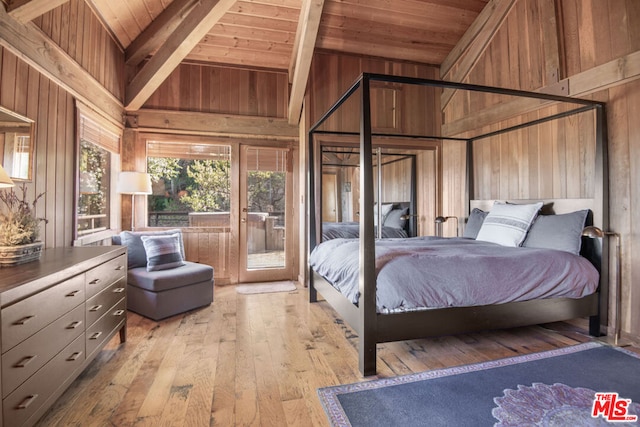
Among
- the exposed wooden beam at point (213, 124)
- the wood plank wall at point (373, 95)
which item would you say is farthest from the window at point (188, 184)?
the wood plank wall at point (373, 95)

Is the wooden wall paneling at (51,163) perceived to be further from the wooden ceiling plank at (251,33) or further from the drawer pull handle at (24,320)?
the wooden ceiling plank at (251,33)

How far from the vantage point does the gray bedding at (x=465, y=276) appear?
2199 mm

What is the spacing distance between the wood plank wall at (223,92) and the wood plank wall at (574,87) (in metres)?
2.74

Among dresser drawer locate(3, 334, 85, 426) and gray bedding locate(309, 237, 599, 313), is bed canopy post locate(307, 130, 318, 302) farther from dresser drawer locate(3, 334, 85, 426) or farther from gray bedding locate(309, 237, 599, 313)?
dresser drawer locate(3, 334, 85, 426)

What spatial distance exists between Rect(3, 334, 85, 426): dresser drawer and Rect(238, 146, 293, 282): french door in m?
A: 2.87

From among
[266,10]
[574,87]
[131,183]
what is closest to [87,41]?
[131,183]

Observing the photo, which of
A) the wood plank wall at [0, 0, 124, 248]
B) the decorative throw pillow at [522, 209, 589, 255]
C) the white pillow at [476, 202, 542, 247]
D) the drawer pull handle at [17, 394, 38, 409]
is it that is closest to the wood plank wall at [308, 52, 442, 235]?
the white pillow at [476, 202, 542, 247]

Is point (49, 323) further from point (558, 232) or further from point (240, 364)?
point (558, 232)

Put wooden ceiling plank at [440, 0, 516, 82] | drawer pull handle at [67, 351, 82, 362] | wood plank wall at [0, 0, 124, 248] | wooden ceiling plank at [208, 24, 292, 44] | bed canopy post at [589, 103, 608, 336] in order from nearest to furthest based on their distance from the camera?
drawer pull handle at [67, 351, 82, 362] < wood plank wall at [0, 0, 124, 248] < bed canopy post at [589, 103, 608, 336] < wooden ceiling plank at [440, 0, 516, 82] < wooden ceiling plank at [208, 24, 292, 44]

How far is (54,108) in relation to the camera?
2.74 metres

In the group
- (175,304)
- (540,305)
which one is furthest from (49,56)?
(540,305)

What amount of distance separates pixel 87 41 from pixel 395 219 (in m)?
4.23

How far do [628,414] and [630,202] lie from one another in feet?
5.51

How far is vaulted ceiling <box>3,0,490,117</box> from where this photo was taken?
11.5 feet
